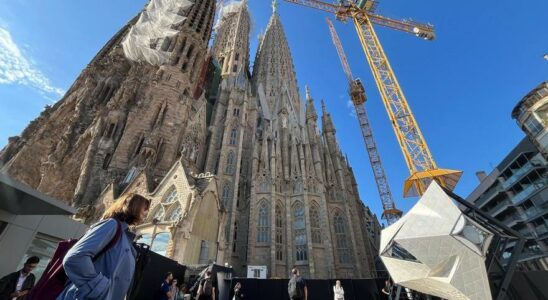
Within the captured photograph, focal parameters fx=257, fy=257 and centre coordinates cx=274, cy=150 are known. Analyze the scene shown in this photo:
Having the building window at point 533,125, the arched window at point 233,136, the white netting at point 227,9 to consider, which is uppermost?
the white netting at point 227,9

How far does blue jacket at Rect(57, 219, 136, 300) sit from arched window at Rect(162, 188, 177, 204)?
14.7m

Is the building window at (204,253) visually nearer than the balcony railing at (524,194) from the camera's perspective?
Yes

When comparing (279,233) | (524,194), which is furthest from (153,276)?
(524,194)

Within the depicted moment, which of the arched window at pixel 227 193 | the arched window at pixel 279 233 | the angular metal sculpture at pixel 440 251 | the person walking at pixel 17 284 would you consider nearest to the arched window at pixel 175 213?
the arched window at pixel 227 193

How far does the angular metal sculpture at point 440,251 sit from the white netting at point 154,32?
26918mm

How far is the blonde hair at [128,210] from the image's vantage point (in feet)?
7.22

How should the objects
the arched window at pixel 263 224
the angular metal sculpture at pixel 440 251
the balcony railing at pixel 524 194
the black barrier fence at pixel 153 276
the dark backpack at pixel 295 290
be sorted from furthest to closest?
1. the balcony railing at pixel 524 194
2. the arched window at pixel 263 224
3. the dark backpack at pixel 295 290
4. the black barrier fence at pixel 153 276
5. the angular metal sculpture at pixel 440 251

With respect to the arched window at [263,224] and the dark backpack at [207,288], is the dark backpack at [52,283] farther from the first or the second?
the arched window at [263,224]

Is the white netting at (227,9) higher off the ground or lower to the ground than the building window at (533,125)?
higher

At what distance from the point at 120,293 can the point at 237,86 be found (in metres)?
36.3

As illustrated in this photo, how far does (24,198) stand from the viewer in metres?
5.05

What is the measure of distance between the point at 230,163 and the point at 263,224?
754 centimetres

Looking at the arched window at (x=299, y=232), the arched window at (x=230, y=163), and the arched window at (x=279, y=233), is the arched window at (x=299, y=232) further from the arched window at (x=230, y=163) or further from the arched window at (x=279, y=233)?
the arched window at (x=230, y=163)

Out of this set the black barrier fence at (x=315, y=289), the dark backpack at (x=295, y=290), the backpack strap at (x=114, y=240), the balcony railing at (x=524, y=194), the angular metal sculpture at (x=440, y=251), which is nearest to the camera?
the backpack strap at (x=114, y=240)
